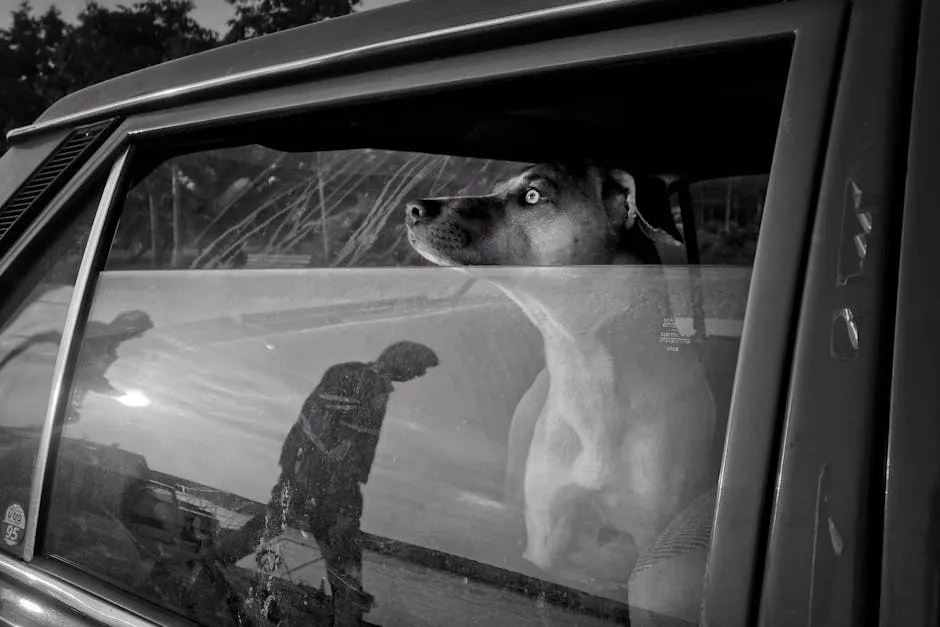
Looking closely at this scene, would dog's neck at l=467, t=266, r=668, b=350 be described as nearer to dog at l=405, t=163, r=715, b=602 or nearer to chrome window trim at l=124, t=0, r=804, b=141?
dog at l=405, t=163, r=715, b=602

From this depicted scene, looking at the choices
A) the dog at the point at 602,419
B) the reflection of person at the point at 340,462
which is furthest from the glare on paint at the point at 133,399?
the dog at the point at 602,419

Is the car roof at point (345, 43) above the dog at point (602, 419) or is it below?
above

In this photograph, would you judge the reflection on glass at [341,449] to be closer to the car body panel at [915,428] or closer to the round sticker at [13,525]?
the round sticker at [13,525]

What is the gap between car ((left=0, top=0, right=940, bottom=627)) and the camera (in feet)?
2.82

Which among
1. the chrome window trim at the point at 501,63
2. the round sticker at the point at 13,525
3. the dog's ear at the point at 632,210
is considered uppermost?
the dog's ear at the point at 632,210

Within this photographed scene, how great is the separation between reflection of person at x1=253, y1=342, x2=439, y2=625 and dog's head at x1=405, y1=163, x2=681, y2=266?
2.18 feet

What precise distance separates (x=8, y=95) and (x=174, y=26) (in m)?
5.83

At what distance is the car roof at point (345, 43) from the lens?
1.20m

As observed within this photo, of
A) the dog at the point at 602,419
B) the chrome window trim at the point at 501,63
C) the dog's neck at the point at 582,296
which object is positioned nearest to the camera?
the chrome window trim at the point at 501,63

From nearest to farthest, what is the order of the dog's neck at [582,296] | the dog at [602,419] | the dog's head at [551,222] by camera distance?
1. the dog at [602,419]
2. the dog's neck at [582,296]
3. the dog's head at [551,222]

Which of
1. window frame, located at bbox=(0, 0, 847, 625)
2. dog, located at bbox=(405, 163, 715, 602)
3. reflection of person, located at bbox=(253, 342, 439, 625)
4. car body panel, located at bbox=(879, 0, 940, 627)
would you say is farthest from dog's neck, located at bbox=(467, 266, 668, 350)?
car body panel, located at bbox=(879, 0, 940, 627)

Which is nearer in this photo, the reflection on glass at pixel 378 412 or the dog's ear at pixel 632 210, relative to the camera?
the reflection on glass at pixel 378 412

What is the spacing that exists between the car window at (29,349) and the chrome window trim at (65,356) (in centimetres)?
4

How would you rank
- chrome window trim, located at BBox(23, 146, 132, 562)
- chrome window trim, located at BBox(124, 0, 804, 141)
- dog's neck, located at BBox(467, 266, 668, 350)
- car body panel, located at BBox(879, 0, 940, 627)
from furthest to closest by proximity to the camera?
chrome window trim, located at BBox(23, 146, 132, 562) → dog's neck, located at BBox(467, 266, 668, 350) → chrome window trim, located at BBox(124, 0, 804, 141) → car body panel, located at BBox(879, 0, 940, 627)
